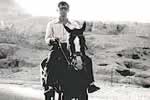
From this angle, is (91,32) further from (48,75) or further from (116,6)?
(48,75)

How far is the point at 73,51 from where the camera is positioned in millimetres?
7230

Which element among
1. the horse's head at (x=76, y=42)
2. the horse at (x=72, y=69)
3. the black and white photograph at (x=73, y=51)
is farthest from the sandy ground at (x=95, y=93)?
the horse's head at (x=76, y=42)

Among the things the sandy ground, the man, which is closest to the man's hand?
the man

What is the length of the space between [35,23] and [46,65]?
336cm

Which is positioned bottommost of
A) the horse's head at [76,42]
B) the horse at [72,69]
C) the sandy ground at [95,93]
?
the sandy ground at [95,93]

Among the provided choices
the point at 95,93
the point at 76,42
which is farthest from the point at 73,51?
the point at 95,93

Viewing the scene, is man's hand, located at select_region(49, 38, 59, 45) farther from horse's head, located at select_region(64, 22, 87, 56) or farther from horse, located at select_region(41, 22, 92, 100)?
horse's head, located at select_region(64, 22, 87, 56)

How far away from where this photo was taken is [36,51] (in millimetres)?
11102

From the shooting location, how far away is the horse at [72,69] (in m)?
7.24

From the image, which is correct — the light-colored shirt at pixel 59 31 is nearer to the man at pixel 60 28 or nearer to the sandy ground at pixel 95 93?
the man at pixel 60 28

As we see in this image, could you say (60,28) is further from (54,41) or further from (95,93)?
(95,93)

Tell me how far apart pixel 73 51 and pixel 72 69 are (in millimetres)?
274

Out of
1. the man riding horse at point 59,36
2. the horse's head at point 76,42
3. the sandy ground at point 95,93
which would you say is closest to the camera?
the horse's head at point 76,42

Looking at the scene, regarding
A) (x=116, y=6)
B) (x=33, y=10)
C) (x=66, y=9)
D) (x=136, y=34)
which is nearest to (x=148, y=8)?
(x=116, y=6)
